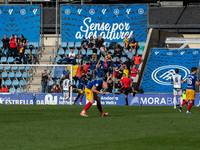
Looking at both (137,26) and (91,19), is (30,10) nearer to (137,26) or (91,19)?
(91,19)

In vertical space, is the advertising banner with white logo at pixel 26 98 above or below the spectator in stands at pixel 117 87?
below

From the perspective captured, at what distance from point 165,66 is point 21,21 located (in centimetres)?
1384

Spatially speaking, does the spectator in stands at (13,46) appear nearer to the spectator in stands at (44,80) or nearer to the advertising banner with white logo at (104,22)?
the advertising banner with white logo at (104,22)

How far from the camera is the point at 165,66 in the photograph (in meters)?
33.4

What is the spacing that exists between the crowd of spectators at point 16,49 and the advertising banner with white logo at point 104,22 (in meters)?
4.69

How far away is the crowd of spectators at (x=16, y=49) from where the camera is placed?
33.3 meters

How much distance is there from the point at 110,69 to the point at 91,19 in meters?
8.91

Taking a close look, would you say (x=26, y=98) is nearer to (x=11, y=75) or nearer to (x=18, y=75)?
(x=18, y=75)

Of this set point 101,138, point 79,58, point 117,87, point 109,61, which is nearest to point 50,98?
point 117,87

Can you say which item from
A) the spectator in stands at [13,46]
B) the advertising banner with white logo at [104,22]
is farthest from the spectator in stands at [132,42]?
the spectator in stands at [13,46]

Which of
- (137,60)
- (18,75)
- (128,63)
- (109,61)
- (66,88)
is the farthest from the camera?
(137,60)

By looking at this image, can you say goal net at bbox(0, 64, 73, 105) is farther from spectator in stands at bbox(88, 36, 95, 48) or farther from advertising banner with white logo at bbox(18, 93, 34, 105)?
spectator in stands at bbox(88, 36, 95, 48)

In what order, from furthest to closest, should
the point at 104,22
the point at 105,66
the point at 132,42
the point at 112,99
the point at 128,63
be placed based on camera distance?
the point at 104,22 → the point at 132,42 → the point at 128,63 → the point at 105,66 → the point at 112,99

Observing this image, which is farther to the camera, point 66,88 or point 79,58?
point 79,58
